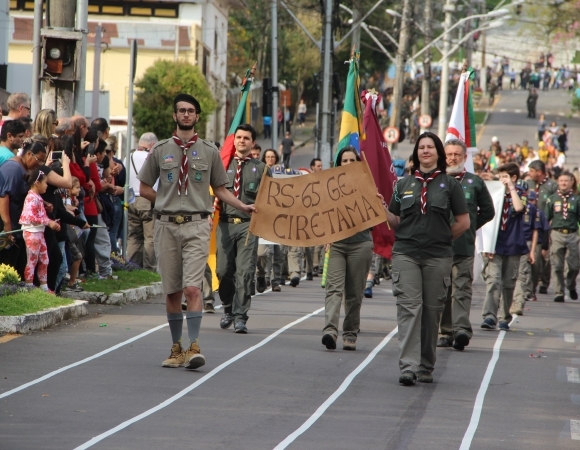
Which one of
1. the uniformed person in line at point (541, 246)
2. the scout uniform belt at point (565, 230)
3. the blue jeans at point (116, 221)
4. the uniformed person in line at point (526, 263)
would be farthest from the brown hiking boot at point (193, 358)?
the scout uniform belt at point (565, 230)

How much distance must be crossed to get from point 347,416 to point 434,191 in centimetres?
252

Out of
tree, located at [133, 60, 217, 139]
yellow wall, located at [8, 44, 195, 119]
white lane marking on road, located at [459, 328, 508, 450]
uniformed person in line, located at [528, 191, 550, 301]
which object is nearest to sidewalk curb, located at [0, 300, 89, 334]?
white lane marking on road, located at [459, 328, 508, 450]

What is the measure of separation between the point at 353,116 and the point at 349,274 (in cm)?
259

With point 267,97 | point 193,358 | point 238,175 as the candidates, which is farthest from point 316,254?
point 193,358

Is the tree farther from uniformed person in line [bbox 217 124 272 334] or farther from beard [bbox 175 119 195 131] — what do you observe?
beard [bbox 175 119 195 131]

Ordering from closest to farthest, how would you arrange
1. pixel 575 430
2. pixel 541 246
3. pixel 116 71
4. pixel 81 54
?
pixel 575 430 < pixel 81 54 < pixel 541 246 < pixel 116 71

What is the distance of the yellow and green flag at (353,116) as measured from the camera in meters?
13.8

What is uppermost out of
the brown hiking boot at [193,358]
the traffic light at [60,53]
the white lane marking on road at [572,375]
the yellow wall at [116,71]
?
the yellow wall at [116,71]

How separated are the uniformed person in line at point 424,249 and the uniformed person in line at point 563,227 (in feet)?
34.4

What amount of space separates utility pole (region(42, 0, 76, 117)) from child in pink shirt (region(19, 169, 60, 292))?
116 inches

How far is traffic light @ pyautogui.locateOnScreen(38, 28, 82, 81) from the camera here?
15266 mm

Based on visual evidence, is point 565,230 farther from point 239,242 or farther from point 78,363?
point 78,363

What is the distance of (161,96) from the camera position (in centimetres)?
4081

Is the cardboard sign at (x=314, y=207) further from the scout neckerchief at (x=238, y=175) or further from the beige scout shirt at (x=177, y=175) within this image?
the scout neckerchief at (x=238, y=175)
